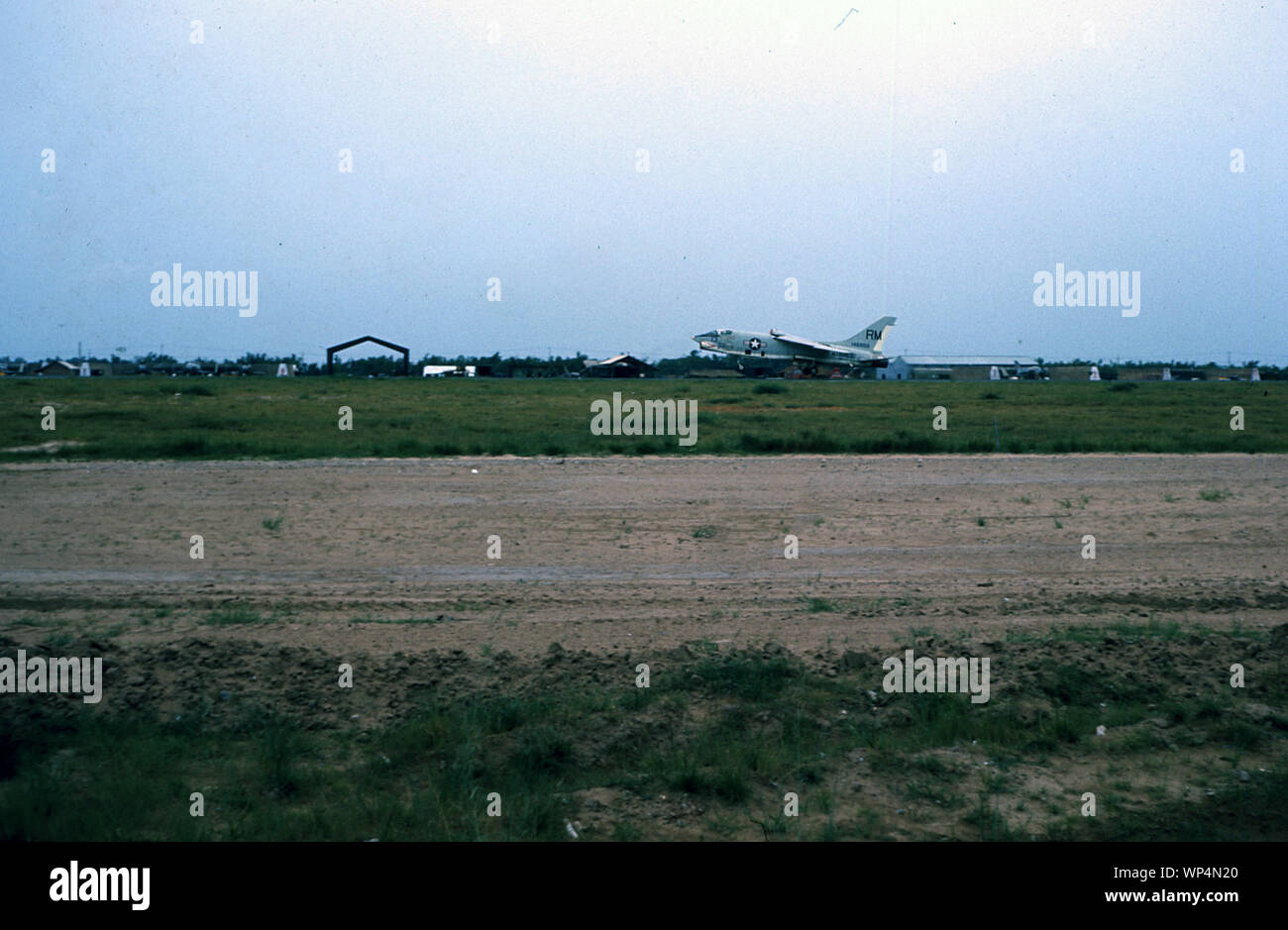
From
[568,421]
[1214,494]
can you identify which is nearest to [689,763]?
[1214,494]

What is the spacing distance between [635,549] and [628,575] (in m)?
1.55

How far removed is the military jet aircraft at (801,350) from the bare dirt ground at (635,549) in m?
53.4

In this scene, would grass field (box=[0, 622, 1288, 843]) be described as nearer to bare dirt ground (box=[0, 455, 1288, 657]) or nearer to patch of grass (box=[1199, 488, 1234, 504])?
bare dirt ground (box=[0, 455, 1288, 657])

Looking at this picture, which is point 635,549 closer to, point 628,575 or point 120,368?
point 628,575

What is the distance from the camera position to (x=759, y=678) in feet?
25.4

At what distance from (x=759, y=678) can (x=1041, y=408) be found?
3964cm

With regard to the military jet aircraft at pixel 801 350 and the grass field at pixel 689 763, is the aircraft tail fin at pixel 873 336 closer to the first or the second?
the military jet aircraft at pixel 801 350

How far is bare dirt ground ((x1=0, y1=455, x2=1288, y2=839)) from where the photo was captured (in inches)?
305

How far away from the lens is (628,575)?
11953mm

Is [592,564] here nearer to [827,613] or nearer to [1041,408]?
[827,613]

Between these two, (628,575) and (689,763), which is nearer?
(689,763)

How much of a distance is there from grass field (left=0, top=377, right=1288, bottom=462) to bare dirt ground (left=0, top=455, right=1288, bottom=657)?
140 inches

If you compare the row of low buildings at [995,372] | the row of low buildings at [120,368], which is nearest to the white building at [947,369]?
the row of low buildings at [995,372]

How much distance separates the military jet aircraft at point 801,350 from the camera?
74125mm
